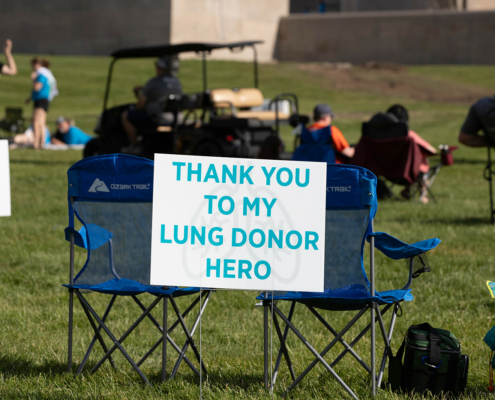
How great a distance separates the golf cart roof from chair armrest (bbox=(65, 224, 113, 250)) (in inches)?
322

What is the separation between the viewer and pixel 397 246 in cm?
359

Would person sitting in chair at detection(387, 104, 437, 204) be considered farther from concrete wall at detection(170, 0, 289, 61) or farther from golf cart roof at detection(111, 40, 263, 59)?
concrete wall at detection(170, 0, 289, 61)

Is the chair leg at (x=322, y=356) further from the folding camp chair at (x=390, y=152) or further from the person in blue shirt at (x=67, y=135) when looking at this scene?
the person in blue shirt at (x=67, y=135)

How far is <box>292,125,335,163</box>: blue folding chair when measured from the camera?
944cm

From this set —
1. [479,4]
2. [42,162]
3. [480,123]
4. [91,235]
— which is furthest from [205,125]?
[479,4]

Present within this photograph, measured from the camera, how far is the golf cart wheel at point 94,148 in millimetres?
12906

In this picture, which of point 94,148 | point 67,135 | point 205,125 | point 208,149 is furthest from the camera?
point 67,135

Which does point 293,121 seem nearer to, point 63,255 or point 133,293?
point 63,255

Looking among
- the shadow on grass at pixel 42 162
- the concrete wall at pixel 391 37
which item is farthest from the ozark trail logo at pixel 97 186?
the concrete wall at pixel 391 37

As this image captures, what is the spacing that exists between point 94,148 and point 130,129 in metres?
1.03

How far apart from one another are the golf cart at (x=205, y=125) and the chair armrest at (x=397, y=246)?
7.73 meters

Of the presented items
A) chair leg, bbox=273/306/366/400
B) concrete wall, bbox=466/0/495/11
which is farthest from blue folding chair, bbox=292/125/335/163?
Answer: concrete wall, bbox=466/0/495/11

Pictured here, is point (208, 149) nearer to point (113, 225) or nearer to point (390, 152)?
point (390, 152)

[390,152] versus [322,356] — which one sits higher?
[322,356]
